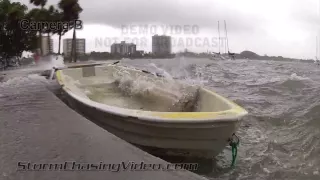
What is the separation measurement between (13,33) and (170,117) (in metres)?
30.2

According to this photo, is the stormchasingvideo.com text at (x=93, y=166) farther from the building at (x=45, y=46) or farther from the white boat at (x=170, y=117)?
the building at (x=45, y=46)

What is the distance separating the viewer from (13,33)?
31.3 m

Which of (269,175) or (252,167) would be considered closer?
(269,175)

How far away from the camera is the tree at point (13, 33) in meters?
29.8

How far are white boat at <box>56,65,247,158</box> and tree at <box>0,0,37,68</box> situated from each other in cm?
2420

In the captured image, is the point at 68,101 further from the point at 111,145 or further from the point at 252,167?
the point at 252,167

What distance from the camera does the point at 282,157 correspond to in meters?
5.76

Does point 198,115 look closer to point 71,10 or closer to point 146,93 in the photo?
point 146,93

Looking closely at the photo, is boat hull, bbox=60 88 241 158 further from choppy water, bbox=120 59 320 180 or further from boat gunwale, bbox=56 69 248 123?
choppy water, bbox=120 59 320 180

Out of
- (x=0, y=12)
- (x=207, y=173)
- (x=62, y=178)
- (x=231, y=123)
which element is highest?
(x=0, y=12)

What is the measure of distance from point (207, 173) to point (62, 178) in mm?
2308

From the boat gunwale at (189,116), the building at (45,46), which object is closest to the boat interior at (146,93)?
the boat gunwale at (189,116)

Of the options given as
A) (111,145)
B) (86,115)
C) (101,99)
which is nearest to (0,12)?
(101,99)

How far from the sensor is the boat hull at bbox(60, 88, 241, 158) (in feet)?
15.3
